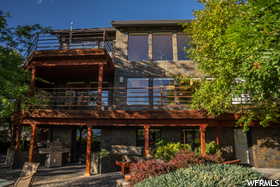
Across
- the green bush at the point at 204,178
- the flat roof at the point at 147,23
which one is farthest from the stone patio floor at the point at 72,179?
the flat roof at the point at 147,23

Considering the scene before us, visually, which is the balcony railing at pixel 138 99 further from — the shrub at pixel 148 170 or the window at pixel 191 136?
the shrub at pixel 148 170

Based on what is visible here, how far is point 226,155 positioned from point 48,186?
9316 millimetres

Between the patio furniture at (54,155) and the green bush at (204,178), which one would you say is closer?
the green bush at (204,178)

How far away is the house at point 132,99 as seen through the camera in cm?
955

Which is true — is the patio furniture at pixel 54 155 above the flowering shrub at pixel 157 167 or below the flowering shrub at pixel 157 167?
below

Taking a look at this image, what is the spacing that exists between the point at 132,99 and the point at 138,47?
156 inches

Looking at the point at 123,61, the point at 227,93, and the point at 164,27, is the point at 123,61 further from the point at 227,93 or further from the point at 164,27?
the point at 227,93

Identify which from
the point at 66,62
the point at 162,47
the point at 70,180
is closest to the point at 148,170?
the point at 70,180

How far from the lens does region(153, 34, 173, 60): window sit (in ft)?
43.7

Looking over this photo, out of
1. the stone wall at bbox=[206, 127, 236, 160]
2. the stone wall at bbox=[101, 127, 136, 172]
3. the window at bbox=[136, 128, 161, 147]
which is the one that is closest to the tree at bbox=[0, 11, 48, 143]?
the stone wall at bbox=[101, 127, 136, 172]

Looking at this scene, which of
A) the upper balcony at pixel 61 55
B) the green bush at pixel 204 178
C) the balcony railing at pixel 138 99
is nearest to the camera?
the green bush at pixel 204 178

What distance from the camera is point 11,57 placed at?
24.7 ft

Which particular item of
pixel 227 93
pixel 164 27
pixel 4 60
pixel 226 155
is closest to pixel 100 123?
pixel 4 60

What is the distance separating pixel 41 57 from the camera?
10906 mm
